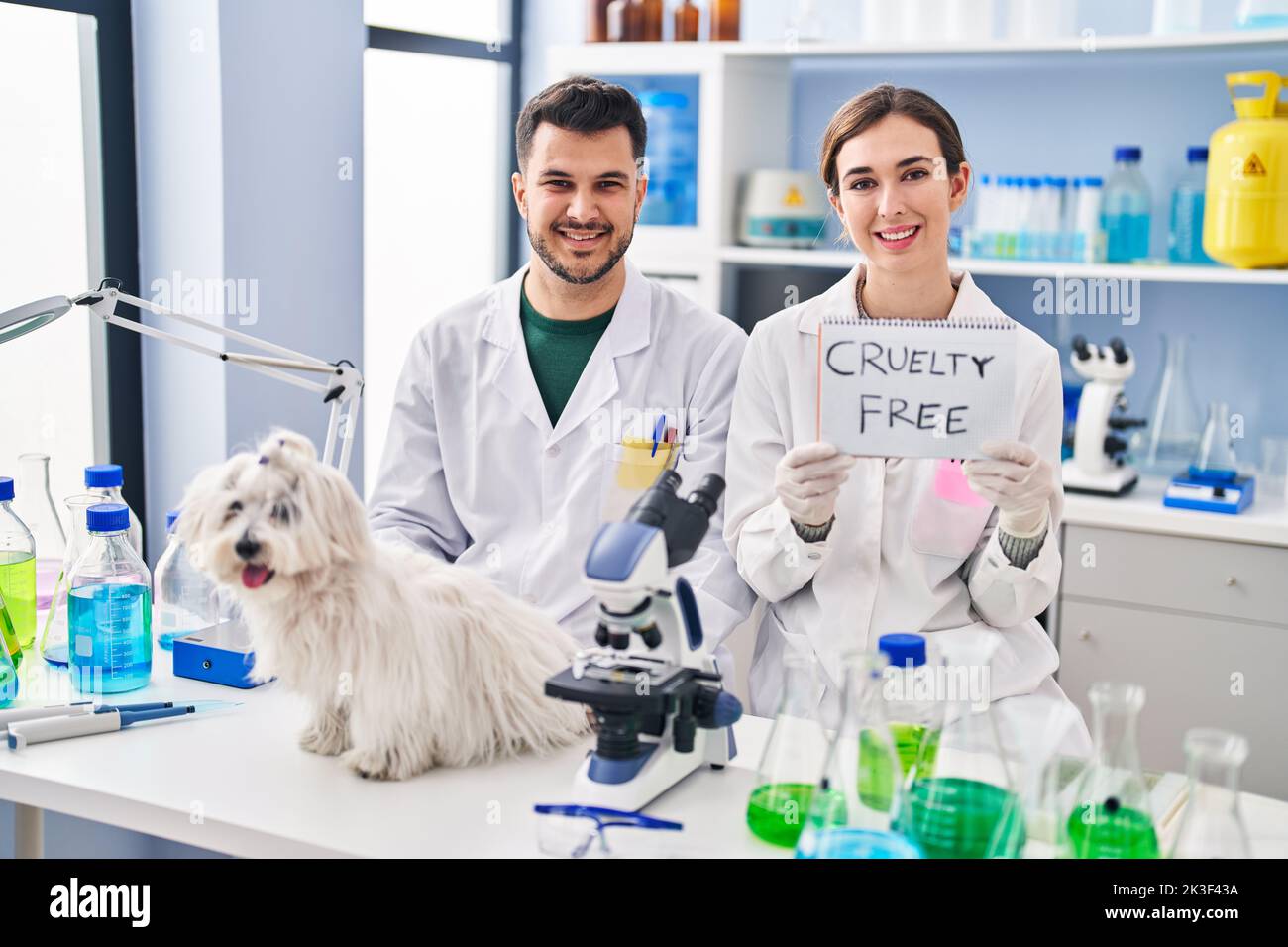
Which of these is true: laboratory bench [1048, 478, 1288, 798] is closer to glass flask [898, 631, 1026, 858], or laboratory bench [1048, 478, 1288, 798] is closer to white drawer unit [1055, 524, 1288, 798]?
white drawer unit [1055, 524, 1288, 798]

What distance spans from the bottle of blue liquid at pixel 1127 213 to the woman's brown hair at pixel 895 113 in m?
1.40

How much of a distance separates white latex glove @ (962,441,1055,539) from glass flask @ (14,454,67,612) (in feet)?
4.33

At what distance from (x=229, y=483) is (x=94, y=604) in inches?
17.5

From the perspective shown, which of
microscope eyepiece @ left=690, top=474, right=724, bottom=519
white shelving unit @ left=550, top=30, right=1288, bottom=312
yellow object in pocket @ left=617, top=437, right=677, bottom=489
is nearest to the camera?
microscope eyepiece @ left=690, top=474, right=724, bottom=519

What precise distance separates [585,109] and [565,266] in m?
0.26

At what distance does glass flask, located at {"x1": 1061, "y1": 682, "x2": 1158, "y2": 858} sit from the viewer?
1.20m

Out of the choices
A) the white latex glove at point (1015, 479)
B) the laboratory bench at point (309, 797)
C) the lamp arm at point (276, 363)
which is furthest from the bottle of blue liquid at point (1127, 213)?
the lamp arm at point (276, 363)

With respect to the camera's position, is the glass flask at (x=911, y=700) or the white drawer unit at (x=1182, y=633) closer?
the glass flask at (x=911, y=700)

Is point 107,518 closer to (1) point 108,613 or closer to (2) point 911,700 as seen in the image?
(1) point 108,613

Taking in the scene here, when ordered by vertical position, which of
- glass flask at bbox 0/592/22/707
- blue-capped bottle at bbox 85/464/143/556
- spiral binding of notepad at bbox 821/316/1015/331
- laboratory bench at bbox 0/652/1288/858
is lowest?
laboratory bench at bbox 0/652/1288/858

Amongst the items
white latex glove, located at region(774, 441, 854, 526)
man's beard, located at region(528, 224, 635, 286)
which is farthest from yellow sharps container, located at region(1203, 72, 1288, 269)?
white latex glove, located at region(774, 441, 854, 526)

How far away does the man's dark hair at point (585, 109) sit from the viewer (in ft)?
7.00

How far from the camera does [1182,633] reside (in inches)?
117

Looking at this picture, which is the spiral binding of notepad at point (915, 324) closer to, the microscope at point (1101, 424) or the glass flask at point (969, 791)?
the glass flask at point (969, 791)
